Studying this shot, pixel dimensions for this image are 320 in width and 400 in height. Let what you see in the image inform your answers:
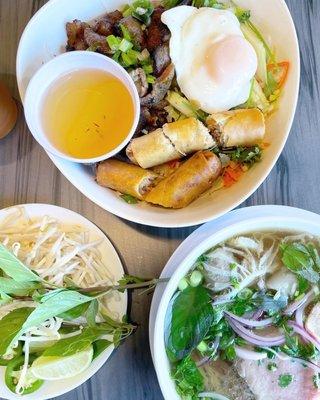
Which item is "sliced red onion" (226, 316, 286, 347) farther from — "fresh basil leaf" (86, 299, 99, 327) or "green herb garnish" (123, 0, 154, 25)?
"green herb garnish" (123, 0, 154, 25)

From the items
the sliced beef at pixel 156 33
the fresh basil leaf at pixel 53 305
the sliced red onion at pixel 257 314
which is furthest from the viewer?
the sliced beef at pixel 156 33

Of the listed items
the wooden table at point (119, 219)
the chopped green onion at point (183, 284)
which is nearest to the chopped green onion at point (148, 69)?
the wooden table at point (119, 219)

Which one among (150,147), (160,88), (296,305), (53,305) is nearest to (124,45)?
(160,88)

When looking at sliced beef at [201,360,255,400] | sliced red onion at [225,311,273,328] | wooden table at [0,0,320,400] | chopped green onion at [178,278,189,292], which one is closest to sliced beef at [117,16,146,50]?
wooden table at [0,0,320,400]

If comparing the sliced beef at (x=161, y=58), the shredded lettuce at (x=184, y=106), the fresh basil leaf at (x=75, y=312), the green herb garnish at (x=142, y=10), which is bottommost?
the fresh basil leaf at (x=75, y=312)

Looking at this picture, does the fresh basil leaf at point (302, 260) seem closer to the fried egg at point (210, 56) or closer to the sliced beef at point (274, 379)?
the sliced beef at point (274, 379)

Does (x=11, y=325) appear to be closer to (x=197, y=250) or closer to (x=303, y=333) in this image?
(x=197, y=250)
